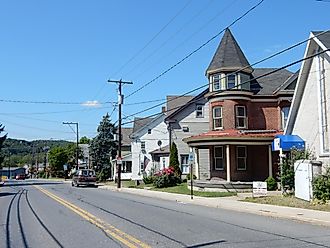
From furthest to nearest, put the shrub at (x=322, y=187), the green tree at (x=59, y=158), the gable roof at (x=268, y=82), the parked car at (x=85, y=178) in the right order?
the green tree at (x=59, y=158) < the parked car at (x=85, y=178) < the gable roof at (x=268, y=82) < the shrub at (x=322, y=187)

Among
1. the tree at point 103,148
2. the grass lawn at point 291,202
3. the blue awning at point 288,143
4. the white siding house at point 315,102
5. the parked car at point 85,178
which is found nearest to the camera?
the grass lawn at point 291,202

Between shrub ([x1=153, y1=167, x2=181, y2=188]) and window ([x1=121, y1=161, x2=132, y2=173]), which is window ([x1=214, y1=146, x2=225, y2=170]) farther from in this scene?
window ([x1=121, y1=161, x2=132, y2=173])

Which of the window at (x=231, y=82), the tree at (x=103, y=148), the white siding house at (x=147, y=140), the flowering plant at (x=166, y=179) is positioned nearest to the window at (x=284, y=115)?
the window at (x=231, y=82)

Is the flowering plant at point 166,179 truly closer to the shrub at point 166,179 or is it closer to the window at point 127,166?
the shrub at point 166,179

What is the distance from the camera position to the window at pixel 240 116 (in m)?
35.8

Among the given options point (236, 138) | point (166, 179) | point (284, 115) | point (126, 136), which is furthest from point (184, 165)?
point (126, 136)

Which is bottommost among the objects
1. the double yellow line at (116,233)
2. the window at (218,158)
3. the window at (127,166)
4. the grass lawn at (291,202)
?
the grass lawn at (291,202)

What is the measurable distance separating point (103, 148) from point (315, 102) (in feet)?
143

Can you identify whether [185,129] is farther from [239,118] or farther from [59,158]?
[59,158]

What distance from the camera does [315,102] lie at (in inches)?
1055

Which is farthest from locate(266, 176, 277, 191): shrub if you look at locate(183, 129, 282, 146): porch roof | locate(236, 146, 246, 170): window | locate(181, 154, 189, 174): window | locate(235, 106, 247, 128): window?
locate(181, 154, 189, 174): window

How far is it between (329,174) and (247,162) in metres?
13.0

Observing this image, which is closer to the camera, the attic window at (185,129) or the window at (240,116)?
the window at (240,116)

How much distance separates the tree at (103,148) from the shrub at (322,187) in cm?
4646
